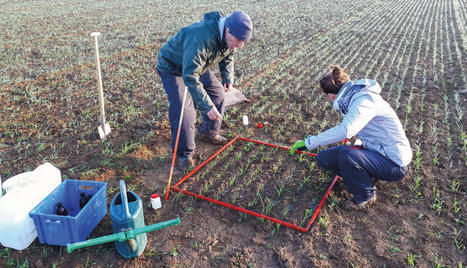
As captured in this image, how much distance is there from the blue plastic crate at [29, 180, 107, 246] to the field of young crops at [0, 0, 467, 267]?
0.18 metres

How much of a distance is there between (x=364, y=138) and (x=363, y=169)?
364 mm

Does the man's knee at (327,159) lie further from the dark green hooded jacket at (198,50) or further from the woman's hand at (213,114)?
the dark green hooded jacket at (198,50)

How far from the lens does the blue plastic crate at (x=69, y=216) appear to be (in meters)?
2.95

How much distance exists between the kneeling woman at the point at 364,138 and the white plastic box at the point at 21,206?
255cm

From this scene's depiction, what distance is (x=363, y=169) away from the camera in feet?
11.7

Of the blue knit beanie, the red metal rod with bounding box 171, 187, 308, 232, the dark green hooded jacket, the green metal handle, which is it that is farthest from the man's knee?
the green metal handle

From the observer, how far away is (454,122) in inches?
228

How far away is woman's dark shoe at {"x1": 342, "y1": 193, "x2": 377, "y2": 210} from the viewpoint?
145 inches

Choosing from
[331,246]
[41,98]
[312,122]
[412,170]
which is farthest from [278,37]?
[331,246]

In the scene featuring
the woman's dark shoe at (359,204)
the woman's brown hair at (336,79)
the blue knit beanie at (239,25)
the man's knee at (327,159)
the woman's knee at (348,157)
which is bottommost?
the woman's dark shoe at (359,204)

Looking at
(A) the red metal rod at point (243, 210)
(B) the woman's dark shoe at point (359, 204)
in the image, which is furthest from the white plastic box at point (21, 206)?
(B) the woman's dark shoe at point (359, 204)

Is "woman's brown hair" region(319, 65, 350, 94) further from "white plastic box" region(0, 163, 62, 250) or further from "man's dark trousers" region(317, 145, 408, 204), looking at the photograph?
"white plastic box" region(0, 163, 62, 250)

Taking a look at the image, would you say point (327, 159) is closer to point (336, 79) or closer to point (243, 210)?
point (336, 79)

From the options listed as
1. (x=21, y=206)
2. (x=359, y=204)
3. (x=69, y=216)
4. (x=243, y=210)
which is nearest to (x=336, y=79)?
(x=359, y=204)
